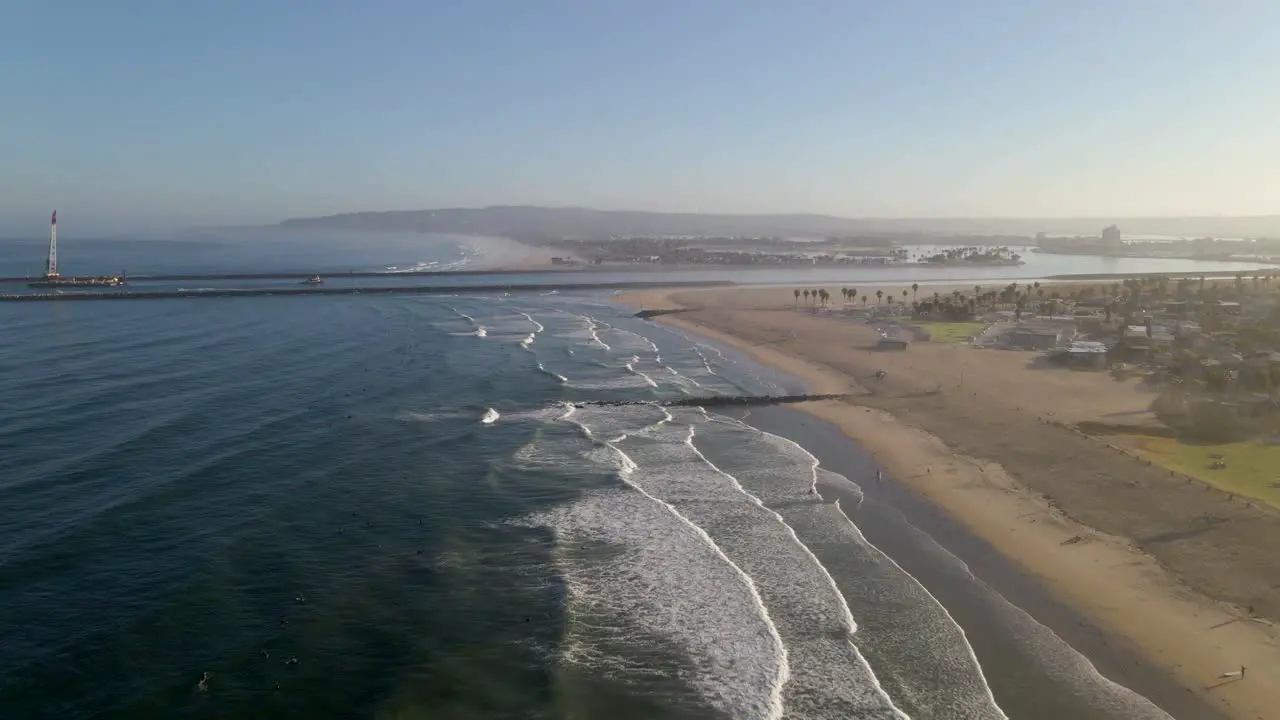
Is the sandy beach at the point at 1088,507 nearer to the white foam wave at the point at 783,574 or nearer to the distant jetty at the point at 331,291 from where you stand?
the white foam wave at the point at 783,574

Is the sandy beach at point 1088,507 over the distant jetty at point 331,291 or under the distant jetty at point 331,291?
under

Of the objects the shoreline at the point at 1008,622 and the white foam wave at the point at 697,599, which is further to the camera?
the white foam wave at the point at 697,599

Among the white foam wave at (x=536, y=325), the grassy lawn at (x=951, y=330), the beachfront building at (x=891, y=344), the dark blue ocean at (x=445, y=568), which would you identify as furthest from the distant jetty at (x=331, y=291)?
the beachfront building at (x=891, y=344)

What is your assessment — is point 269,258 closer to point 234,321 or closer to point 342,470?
point 234,321

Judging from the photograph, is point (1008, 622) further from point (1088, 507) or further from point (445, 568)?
point (445, 568)

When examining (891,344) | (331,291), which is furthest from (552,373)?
(331,291)

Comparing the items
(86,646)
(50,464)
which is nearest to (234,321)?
(50,464)
